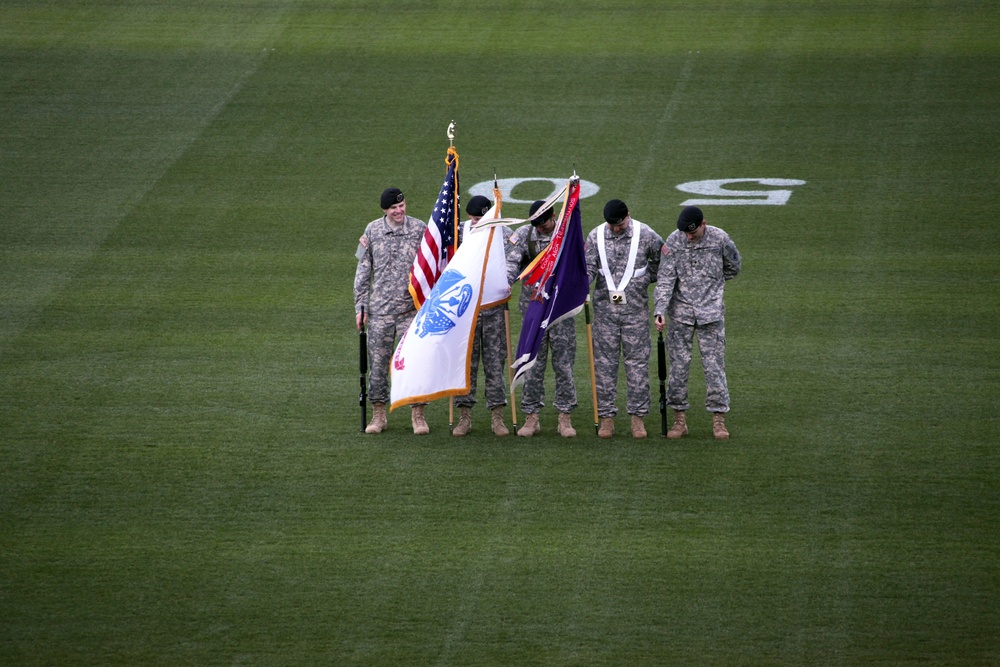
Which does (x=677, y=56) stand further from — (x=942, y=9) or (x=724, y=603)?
(x=724, y=603)

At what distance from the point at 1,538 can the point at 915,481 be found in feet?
21.2

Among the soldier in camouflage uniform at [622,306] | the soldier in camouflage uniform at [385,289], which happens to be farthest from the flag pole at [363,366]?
the soldier in camouflage uniform at [622,306]

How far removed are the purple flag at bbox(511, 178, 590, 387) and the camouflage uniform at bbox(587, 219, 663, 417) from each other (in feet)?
0.51

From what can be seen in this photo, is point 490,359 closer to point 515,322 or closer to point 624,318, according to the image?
point 624,318

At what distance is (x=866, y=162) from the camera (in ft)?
58.4

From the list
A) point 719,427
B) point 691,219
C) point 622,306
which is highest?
point 691,219

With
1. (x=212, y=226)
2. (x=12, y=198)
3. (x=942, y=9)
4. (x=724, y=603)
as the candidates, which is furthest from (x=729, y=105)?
(x=724, y=603)

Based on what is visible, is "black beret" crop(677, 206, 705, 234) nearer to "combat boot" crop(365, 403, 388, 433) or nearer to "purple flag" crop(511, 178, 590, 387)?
"purple flag" crop(511, 178, 590, 387)

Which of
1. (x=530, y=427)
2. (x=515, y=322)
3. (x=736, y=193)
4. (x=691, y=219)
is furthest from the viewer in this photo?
(x=736, y=193)

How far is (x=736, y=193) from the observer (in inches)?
675

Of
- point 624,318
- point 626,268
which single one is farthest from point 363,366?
point 626,268

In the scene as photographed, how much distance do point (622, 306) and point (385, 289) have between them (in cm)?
191

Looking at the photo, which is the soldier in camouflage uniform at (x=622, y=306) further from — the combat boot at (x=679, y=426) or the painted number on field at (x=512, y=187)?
the painted number on field at (x=512, y=187)

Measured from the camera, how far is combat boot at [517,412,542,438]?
446 inches
